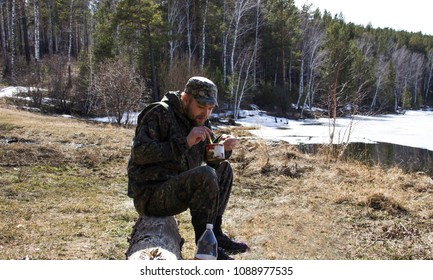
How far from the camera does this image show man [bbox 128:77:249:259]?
2.90 metres

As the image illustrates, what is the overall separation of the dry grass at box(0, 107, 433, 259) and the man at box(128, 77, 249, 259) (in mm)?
789

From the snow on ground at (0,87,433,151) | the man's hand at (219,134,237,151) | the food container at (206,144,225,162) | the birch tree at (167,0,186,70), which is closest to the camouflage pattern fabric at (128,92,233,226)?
the food container at (206,144,225,162)

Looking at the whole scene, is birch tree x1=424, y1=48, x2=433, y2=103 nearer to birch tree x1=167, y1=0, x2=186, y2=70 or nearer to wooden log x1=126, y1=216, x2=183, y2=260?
birch tree x1=167, y1=0, x2=186, y2=70

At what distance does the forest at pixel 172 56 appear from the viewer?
2450 centimetres

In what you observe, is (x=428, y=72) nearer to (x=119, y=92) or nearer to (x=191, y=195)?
(x=119, y=92)

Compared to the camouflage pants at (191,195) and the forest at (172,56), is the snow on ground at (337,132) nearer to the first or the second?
the forest at (172,56)

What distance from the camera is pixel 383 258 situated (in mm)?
3816

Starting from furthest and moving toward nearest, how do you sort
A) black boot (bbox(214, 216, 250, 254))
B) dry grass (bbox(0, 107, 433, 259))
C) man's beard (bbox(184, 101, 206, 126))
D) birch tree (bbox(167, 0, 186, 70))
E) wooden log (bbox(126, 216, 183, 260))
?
1. birch tree (bbox(167, 0, 186, 70))
2. dry grass (bbox(0, 107, 433, 259))
3. black boot (bbox(214, 216, 250, 254))
4. man's beard (bbox(184, 101, 206, 126))
5. wooden log (bbox(126, 216, 183, 260))

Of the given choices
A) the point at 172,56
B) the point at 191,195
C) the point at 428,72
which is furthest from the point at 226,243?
the point at 428,72

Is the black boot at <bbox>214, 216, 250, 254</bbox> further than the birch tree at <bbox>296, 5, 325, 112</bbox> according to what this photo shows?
No

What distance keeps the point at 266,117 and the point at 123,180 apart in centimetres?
2944

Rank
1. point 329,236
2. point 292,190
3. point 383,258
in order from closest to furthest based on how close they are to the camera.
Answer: point 383,258 < point 329,236 < point 292,190

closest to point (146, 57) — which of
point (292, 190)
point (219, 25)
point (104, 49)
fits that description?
point (104, 49)

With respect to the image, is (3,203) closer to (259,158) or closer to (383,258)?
(383,258)
